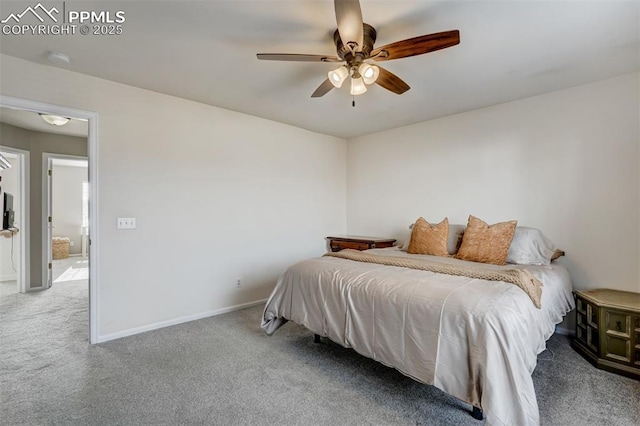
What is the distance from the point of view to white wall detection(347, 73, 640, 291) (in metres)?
2.72

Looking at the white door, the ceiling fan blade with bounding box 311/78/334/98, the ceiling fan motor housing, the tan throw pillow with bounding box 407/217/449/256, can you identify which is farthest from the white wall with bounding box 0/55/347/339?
the white door

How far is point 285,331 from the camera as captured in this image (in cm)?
303

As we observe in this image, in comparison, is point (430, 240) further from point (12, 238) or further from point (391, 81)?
point (12, 238)

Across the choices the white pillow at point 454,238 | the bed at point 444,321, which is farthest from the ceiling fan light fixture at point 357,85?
the white pillow at point 454,238

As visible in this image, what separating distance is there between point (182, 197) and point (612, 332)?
13.4 ft

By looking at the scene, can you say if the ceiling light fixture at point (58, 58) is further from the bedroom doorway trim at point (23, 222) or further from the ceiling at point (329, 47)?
the bedroom doorway trim at point (23, 222)

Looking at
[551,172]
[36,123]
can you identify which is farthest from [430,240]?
[36,123]

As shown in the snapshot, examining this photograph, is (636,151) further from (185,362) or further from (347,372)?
(185,362)

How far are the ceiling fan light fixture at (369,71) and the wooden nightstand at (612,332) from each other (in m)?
2.47

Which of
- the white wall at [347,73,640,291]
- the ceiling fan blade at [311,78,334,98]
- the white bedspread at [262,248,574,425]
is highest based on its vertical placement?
the ceiling fan blade at [311,78,334,98]

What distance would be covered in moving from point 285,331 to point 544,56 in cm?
Result: 336

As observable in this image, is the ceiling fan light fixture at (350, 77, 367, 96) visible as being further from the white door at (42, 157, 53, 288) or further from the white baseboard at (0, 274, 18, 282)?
the white baseboard at (0, 274, 18, 282)

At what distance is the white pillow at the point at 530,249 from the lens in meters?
2.75

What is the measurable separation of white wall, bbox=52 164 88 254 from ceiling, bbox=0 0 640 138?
24.0ft
